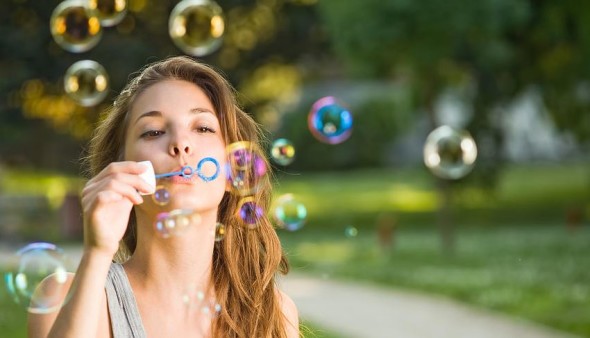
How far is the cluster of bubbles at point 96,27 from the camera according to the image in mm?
4906

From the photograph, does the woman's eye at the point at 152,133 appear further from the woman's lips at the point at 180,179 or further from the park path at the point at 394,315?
the park path at the point at 394,315

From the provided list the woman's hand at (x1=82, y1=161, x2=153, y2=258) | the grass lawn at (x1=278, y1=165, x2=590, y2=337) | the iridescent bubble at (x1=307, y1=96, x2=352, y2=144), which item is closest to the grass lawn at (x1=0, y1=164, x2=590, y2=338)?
the grass lawn at (x1=278, y1=165, x2=590, y2=337)

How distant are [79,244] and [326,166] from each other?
16875mm

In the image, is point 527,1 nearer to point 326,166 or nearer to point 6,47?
point 6,47

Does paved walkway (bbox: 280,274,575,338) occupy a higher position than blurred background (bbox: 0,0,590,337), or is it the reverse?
blurred background (bbox: 0,0,590,337)

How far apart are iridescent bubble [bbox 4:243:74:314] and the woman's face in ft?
0.95

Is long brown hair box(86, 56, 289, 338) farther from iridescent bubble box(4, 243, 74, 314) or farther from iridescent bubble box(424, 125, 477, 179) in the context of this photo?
iridescent bubble box(424, 125, 477, 179)

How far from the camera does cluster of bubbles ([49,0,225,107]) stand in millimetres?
4906

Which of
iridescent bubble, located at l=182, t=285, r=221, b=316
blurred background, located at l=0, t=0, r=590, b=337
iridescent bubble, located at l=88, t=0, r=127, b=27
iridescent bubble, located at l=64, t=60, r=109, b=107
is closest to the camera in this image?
iridescent bubble, located at l=182, t=285, r=221, b=316

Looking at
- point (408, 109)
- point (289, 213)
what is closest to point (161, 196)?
point (289, 213)

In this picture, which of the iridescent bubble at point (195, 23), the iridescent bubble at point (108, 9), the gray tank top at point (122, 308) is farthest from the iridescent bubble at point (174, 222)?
the iridescent bubble at point (195, 23)

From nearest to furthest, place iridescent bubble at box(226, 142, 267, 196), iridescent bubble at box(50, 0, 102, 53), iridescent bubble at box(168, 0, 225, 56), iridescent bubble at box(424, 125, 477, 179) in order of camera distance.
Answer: iridescent bubble at box(226, 142, 267, 196), iridescent bubble at box(50, 0, 102, 53), iridescent bubble at box(168, 0, 225, 56), iridescent bubble at box(424, 125, 477, 179)

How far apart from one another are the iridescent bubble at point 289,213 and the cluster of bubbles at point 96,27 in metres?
1.08

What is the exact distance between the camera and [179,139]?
2.48 m
